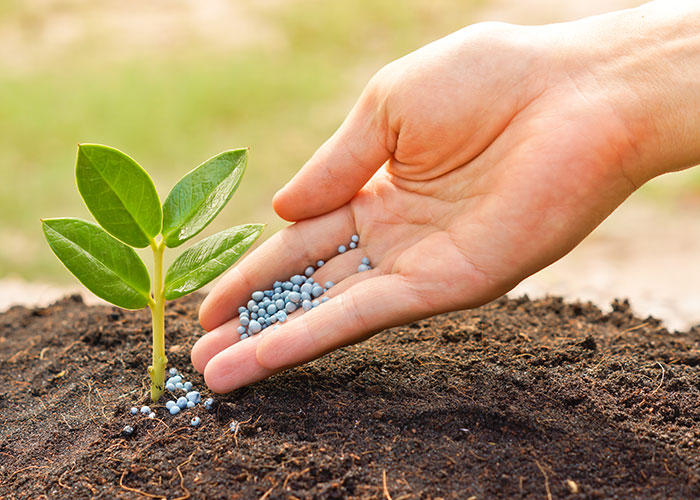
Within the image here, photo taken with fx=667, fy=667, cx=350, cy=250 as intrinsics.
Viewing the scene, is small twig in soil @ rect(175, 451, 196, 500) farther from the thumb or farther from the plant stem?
the thumb

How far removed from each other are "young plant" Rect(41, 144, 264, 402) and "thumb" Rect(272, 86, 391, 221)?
0.26 metres

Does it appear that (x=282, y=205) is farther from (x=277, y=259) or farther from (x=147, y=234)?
(x=147, y=234)

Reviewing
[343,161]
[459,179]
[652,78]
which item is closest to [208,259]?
[343,161]

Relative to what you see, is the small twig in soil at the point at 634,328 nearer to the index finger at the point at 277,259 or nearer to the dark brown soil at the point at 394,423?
the dark brown soil at the point at 394,423

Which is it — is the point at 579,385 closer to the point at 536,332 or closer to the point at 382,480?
the point at 536,332

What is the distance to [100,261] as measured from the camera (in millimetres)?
1495

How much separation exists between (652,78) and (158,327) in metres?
1.32

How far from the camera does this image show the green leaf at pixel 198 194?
1521 mm

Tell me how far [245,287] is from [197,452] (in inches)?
18.2

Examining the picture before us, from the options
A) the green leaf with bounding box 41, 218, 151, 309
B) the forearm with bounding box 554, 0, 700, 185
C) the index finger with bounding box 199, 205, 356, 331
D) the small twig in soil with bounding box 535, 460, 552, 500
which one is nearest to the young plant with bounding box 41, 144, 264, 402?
the green leaf with bounding box 41, 218, 151, 309

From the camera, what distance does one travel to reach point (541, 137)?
1.58 metres

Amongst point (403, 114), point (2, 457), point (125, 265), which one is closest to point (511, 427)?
point (403, 114)

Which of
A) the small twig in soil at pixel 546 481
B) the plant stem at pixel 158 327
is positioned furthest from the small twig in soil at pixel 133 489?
the small twig in soil at pixel 546 481

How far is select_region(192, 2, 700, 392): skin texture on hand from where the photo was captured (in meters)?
1.54
